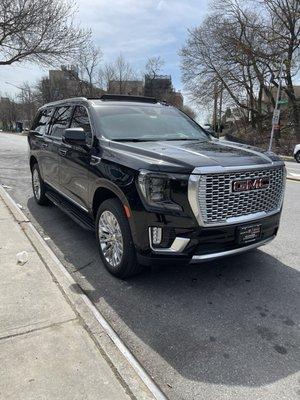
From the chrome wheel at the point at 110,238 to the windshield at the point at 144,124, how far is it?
0.95 metres

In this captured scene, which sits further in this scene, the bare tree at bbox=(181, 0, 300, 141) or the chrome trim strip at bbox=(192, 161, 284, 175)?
the bare tree at bbox=(181, 0, 300, 141)

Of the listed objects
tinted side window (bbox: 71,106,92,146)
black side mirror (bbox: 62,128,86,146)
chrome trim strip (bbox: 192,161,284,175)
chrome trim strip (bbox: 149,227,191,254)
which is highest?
tinted side window (bbox: 71,106,92,146)

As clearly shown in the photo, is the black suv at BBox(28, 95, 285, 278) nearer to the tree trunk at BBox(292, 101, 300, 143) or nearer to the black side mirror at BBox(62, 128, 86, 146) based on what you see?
the black side mirror at BBox(62, 128, 86, 146)

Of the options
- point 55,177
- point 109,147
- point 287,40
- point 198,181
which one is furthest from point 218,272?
point 287,40

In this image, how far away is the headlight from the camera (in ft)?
11.4

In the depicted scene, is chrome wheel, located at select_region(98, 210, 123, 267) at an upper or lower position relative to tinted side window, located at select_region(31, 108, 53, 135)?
lower

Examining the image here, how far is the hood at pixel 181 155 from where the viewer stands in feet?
11.5

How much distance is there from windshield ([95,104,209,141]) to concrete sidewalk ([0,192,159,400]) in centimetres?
183

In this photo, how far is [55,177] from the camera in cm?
614

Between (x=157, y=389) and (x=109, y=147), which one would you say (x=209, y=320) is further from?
(x=109, y=147)

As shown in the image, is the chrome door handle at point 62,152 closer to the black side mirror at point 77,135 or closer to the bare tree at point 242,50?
the black side mirror at point 77,135

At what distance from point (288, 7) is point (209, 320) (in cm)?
3252

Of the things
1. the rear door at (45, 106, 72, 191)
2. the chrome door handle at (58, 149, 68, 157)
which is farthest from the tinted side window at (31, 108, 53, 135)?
the chrome door handle at (58, 149, 68, 157)

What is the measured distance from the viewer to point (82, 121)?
5.13 metres
